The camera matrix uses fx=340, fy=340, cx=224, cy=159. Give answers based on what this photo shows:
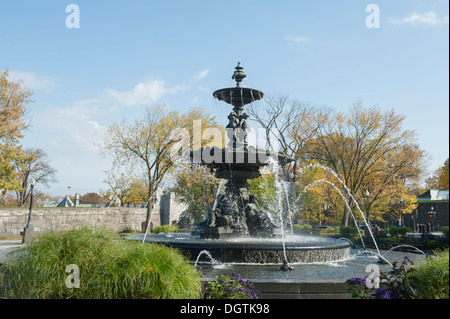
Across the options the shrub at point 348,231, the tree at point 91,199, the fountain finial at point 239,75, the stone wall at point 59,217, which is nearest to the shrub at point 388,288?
the fountain finial at point 239,75

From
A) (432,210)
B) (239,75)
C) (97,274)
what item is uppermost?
(239,75)

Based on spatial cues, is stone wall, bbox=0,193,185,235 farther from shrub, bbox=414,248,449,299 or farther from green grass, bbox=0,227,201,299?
shrub, bbox=414,248,449,299

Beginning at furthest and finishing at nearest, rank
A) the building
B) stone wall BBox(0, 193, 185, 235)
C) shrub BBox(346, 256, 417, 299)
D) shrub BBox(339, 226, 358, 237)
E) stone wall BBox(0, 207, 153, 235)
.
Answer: the building → stone wall BBox(0, 193, 185, 235) → stone wall BBox(0, 207, 153, 235) → shrub BBox(339, 226, 358, 237) → shrub BBox(346, 256, 417, 299)

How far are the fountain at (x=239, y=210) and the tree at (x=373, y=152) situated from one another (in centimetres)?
2010

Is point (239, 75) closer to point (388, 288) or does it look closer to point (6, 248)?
point (388, 288)

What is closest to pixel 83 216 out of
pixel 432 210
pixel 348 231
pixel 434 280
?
pixel 348 231

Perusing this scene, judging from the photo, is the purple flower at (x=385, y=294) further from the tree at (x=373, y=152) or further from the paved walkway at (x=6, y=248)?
the tree at (x=373, y=152)

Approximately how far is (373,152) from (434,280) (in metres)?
28.1

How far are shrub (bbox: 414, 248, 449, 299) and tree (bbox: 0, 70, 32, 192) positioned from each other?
27.4 m

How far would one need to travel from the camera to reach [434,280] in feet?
16.4

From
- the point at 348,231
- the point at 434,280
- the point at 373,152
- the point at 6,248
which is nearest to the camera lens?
the point at 434,280

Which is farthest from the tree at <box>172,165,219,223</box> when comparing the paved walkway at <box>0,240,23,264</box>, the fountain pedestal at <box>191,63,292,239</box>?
the fountain pedestal at <box>191,63,292,239</box>

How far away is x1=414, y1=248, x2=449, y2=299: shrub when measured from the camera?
492 centimetres

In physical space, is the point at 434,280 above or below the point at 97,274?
below
